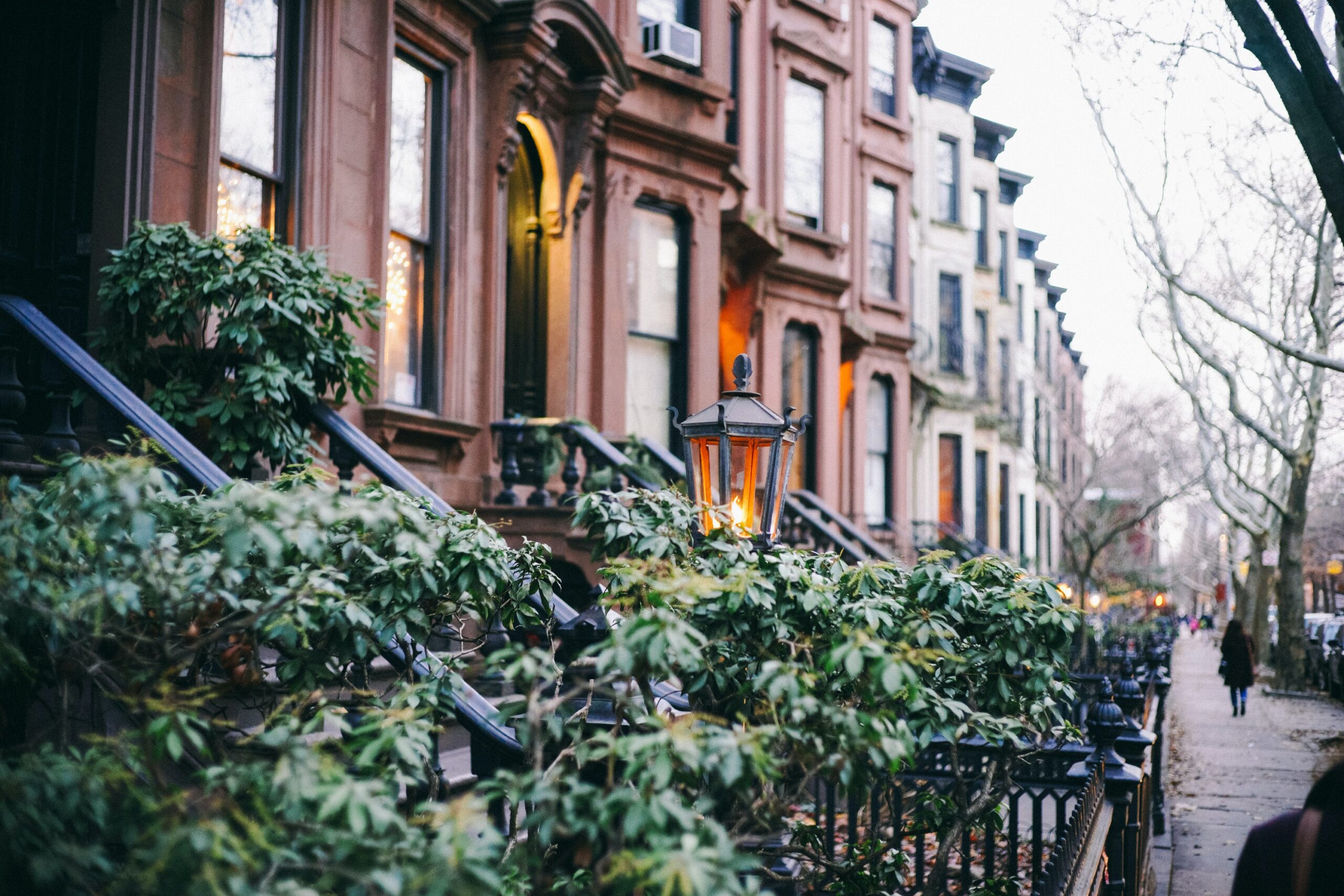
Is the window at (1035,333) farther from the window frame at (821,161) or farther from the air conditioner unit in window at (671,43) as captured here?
the air conditioner unit in window at (671,43)

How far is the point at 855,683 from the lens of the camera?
13.6ft

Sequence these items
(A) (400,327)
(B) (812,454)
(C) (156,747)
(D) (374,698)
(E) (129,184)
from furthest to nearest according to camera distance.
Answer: (B) (812,454) → (A) (400,327) → (E) (129,184) → (D) (374,698) → (C) (156,747)

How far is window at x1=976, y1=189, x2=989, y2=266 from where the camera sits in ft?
113

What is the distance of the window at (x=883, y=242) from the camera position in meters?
23.4

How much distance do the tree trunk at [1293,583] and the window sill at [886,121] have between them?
1197cm

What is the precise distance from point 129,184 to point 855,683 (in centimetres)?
572

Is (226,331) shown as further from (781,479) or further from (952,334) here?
(952,334)

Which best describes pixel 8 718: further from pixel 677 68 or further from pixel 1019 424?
pixel 1019 424

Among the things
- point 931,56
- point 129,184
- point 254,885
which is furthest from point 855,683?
point 931,56

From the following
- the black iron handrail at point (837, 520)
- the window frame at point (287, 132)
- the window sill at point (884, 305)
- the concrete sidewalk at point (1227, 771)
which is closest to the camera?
the window frame at point (287, 132)

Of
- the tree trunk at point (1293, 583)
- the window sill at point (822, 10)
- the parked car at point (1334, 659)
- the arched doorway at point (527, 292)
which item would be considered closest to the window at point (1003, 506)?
the tree trunk at point (1293, 583)

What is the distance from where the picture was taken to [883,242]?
23734 mm

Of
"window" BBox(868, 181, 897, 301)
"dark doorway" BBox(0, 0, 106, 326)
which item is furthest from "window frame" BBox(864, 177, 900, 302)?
"dark doorway" BBox(0, 0, 106, 326)

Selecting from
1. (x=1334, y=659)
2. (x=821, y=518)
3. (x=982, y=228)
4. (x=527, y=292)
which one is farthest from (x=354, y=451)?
(x=982, y=228)
